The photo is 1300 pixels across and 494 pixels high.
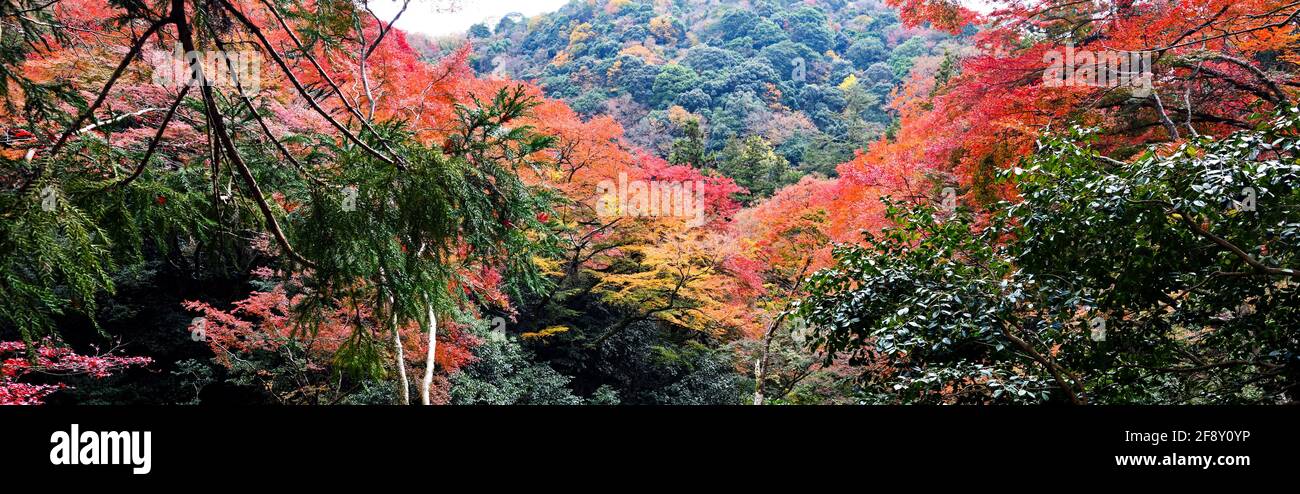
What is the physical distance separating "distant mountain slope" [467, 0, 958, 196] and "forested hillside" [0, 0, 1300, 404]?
710cm

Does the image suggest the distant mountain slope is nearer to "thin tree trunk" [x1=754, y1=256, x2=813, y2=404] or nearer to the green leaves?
"thin tree trunk" [x1=754, y1=256, x2=813, y2=404]

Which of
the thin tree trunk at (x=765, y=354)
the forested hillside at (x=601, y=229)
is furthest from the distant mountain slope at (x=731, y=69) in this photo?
the thin tree trunk at (x=765, y=354)

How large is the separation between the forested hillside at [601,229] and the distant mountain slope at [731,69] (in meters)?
7.10

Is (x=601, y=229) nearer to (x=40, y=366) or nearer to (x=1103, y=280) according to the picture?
(x=40, y=366)

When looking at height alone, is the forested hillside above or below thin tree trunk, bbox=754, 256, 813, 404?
above

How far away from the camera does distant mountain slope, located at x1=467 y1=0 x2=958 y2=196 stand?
24.0 meters

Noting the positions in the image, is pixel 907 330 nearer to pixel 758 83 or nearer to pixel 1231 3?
pixel 1231 3

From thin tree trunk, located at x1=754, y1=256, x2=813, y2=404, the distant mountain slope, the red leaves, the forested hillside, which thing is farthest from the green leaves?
the distant mountain slope

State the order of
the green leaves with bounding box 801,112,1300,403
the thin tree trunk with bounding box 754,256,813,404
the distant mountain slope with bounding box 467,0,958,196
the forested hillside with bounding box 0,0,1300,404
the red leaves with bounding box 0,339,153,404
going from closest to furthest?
the forested hillside with bounding box 0,0,1300,404, the green leaves with bounding box 801,112,1300,403, the red leaves with bounding box 0,339,153,404, the thin tree trunk with bounding box 754,256,813,404, the distant mountain slope with bounding box 467,0,958,196

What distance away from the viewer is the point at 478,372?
9.95 metres

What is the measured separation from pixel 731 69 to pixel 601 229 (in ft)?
70.4

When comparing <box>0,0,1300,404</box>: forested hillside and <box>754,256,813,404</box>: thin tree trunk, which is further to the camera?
<box>754,256,813,404</box>: thin tree trunk

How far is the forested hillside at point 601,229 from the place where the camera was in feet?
→ 8.21
